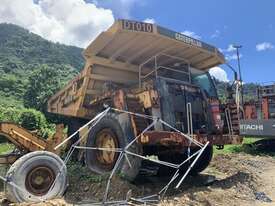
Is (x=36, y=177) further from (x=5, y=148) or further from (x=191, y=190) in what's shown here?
(x=5, y=148)

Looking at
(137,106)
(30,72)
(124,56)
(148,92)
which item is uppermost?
(30,72)

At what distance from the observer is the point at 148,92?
764 cm

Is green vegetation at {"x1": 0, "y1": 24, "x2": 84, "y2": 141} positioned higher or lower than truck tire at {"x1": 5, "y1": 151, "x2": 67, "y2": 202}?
higher

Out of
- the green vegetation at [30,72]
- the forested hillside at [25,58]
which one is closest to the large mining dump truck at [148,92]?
the green vegetation at [30,72]

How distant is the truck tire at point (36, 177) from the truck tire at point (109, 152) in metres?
1.29

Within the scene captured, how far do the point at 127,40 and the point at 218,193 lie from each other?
351cm

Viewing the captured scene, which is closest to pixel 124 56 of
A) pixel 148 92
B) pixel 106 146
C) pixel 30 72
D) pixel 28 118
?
pixel 148 92

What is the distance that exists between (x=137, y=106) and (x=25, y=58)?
8701cm

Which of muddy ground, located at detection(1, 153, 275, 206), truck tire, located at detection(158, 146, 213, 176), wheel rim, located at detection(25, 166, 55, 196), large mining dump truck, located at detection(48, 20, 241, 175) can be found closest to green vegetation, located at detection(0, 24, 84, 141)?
large mining dump truck, located at detection(48, 20, 241, 175)

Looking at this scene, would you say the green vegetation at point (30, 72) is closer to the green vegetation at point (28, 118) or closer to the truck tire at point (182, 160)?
the green vegetation at point (28, 118)

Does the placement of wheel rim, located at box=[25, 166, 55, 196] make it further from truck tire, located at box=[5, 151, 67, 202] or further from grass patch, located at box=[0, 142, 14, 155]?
grass patch, located at box=[0, 142, 14, 155]

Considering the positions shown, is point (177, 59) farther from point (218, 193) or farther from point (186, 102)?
point (218, 193)

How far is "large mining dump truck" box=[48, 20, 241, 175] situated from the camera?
24.7 feet

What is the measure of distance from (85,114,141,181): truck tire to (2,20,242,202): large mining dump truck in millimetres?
18
